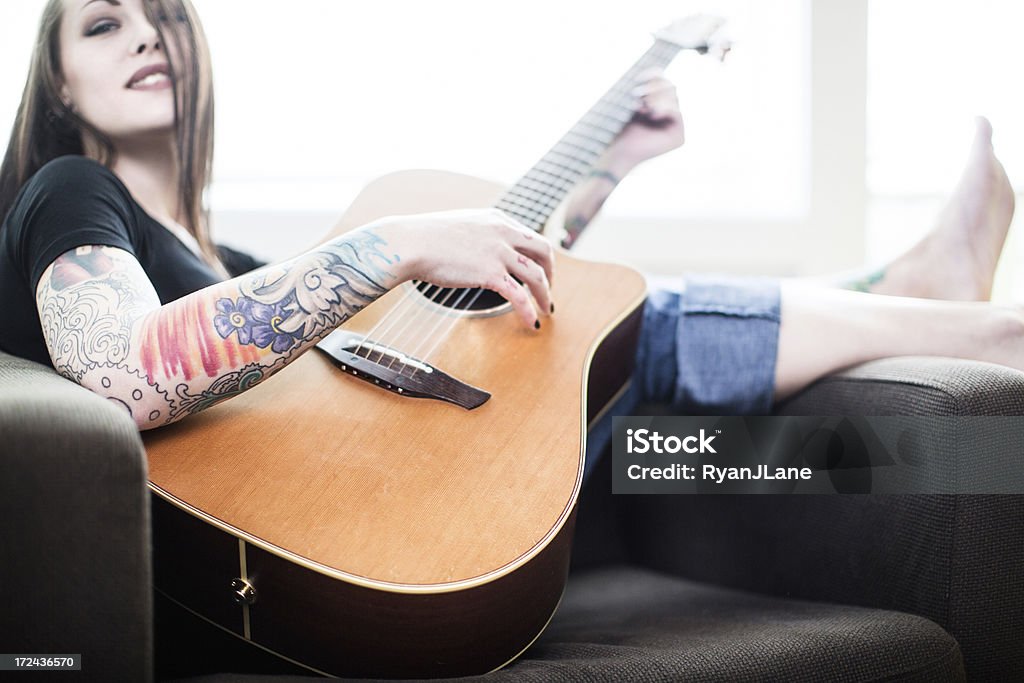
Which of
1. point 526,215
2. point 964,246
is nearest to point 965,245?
point 964,246

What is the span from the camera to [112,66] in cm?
103

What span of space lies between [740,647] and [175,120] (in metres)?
0.95

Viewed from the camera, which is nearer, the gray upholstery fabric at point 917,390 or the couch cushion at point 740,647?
the couch cushion at point 740,647

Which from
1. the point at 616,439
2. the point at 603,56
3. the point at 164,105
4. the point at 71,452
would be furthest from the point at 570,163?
the point at 71,452

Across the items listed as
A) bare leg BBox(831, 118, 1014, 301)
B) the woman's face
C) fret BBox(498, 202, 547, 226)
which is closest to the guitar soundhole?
fret BBox(498, 202, 547, 226)

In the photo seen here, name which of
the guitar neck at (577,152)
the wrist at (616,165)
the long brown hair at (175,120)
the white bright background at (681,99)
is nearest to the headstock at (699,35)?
the guitar neck at (577,152)

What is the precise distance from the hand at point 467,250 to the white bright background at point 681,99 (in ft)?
3.29

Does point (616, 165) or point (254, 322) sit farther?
point (616, 165)

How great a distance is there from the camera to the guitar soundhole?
1.02m

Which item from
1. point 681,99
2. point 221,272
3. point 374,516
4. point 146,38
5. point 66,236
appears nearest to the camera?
point 374,516

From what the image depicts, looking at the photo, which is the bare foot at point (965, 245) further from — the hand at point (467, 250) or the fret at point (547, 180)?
the hand at point (467, 250)

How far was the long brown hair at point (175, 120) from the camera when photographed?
3.35 ft

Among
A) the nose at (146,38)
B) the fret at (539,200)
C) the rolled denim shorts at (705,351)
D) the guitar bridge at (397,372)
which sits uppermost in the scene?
the nose at (146,38)

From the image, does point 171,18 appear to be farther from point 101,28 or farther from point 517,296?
point 517,296
